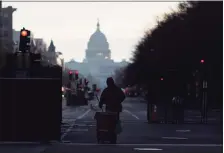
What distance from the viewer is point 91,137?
77.5 feet

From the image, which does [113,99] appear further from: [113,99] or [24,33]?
[24,33]

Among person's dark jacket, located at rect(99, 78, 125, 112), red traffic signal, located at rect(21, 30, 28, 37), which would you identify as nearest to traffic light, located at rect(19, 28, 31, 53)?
red traffic signal, located at rect(21, 30, 28, 37)

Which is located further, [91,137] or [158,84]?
[158,84]

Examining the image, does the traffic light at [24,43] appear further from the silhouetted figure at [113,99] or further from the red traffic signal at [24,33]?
the silhouetted figure at [113,99]

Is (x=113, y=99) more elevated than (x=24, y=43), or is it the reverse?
(x=24, y=43)

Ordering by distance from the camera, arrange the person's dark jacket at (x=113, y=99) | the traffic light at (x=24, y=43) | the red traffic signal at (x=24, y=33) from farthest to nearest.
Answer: the red traffic signal at (x=24, y=33), the traffic light at (x=24, y=43), the person's dark jacket at (x=113, y=99)

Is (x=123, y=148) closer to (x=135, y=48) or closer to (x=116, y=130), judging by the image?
(x=116, y=130)

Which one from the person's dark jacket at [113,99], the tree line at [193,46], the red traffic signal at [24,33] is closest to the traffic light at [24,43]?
the red traffic signal at [24,33]

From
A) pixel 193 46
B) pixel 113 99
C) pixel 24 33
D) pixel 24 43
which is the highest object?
pixel 193 46

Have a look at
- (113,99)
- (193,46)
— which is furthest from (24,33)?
(193,46)

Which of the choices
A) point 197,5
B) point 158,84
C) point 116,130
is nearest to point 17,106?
point 116,130

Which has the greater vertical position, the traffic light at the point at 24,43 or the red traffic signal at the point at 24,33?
the red traffic signal at the point at 24,33

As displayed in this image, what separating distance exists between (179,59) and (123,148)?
56806 millimetres

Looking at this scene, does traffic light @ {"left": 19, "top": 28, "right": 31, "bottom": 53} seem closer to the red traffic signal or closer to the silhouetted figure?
the red traffic signal
